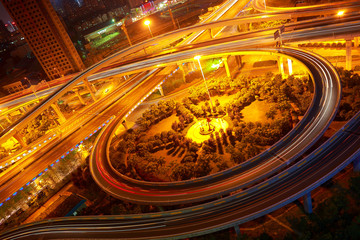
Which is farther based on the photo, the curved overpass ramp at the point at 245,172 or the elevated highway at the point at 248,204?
the curved overpass ramp at the point at 245,172

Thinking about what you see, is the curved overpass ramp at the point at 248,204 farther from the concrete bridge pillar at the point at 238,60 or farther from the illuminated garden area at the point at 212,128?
the concrete bridge pillar at the point at 238,60

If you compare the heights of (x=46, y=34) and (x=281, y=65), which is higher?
(x=46, y=34)

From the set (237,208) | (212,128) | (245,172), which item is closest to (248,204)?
(237,208)

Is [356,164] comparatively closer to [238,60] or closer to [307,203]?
[307,203]

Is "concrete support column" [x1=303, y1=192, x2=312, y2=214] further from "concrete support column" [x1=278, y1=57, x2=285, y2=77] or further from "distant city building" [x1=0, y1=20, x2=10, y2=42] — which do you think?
"distant city building" [x1=0, y1=20, x2=10, y2=42]

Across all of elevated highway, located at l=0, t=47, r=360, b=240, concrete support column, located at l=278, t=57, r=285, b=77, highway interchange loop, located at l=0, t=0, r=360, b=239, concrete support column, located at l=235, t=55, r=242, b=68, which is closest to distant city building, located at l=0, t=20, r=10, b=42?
concrete support column, located at l=235, t=55, r=242, b=68

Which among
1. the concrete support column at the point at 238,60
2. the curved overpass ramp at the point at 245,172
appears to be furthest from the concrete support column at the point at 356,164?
the concrete support column at the point at 238,60

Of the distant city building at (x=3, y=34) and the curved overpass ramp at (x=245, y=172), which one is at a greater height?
the distant city building at (x=3, y=34)
